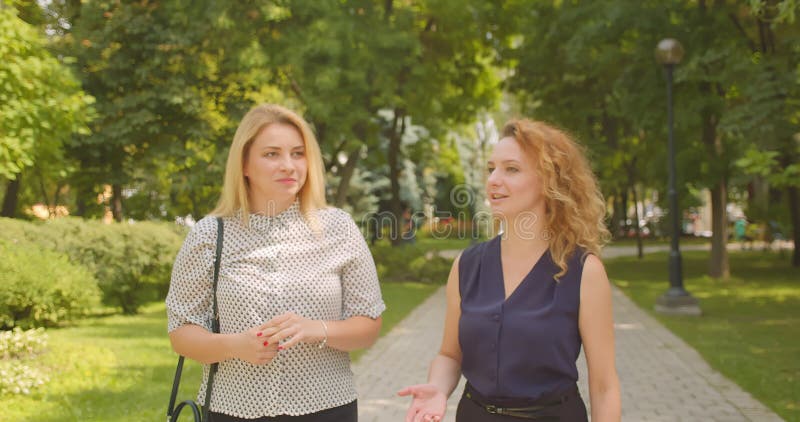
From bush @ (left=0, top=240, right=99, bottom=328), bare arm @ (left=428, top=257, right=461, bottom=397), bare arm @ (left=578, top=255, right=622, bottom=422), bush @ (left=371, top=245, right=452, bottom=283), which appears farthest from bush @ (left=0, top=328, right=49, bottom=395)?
bush @ (left=371, top=245, right=452, bottom=283)

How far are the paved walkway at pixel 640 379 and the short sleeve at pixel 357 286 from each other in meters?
4.33

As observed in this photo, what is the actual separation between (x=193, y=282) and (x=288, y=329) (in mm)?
430

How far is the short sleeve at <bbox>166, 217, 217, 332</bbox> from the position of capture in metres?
2.79

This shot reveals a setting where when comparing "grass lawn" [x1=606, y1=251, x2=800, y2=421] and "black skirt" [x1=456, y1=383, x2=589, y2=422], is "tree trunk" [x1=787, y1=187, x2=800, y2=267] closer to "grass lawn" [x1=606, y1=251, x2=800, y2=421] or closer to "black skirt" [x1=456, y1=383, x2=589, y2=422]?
"grass lawn" [x1=606, y1=251, x2=800, y2=421]

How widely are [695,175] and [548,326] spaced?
61.4 ft

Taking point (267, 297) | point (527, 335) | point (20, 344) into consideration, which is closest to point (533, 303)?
point (527, 335)

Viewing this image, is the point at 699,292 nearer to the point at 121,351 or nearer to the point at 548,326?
the point at 121,351

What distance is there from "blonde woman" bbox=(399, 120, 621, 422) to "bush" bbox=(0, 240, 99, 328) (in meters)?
9.88

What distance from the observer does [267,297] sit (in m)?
2.77

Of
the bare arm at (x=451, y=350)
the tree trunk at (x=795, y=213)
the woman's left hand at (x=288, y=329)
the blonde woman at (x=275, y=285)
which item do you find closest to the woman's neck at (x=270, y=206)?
the blonde woman at (x=275, y=285)

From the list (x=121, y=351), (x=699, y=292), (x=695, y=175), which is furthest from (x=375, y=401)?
(x=695, y=175)

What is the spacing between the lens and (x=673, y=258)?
14.9 meters

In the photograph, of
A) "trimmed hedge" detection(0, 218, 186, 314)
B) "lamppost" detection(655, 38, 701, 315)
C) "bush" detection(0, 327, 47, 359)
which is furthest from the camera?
"lamppost" detection(655, 38, 701, 315)

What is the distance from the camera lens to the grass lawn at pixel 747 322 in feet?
28.3
